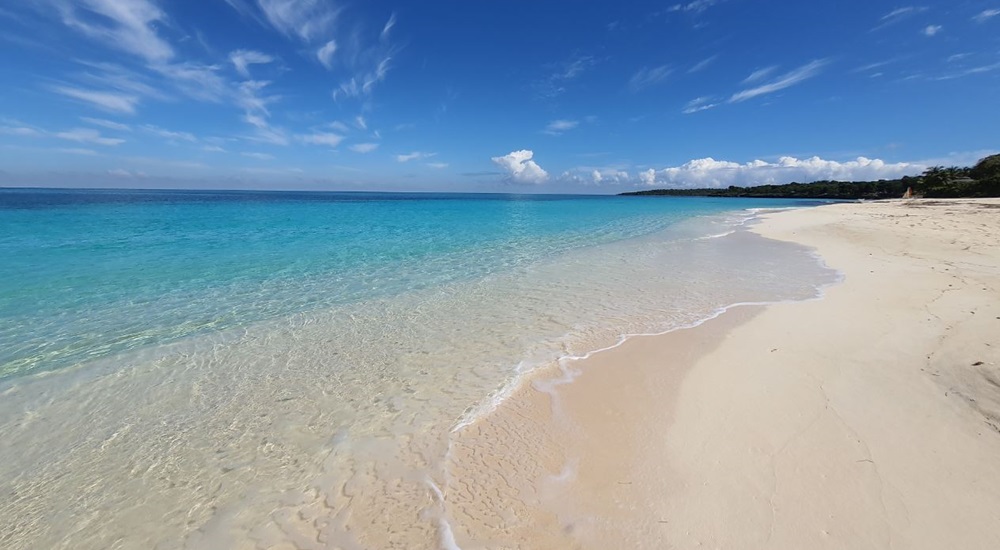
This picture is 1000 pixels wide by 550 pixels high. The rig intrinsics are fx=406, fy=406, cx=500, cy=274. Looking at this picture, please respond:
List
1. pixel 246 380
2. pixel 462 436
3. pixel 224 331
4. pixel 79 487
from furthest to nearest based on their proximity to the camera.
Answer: pixel 224 331 < pixel 246 380 < pixel 462 436 < pixel 79 487

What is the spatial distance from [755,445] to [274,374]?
19.5 feet

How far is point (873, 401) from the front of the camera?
450 cm

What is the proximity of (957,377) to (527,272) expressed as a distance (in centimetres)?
903

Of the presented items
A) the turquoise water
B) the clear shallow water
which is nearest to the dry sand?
the clear shallow water

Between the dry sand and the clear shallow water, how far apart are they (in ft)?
2.31

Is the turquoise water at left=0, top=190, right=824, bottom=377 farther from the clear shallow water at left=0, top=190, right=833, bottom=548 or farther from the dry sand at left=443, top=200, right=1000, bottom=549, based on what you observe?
the dry sand at left=443, top=200, right=1000, bottom=549

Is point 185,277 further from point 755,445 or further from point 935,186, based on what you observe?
point 935,186

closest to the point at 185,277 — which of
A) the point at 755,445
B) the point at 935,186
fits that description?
the point at 755,445

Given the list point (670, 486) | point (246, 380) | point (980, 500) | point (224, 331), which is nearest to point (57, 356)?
point (224, 331)

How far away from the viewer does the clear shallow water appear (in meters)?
3.39

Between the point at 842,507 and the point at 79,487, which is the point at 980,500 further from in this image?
the point at 79,487

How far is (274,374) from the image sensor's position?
18.9 feet

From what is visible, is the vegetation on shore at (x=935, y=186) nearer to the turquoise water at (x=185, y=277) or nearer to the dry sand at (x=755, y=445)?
the turquoise water at (x=185, y=277)

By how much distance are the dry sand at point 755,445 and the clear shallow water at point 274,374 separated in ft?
2.31
